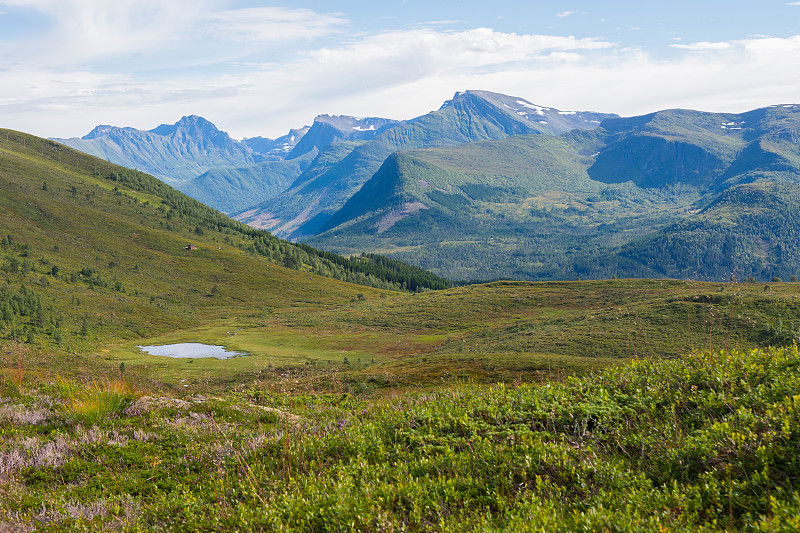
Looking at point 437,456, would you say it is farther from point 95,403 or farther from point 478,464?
point 95,403

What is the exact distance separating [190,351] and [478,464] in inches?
2607

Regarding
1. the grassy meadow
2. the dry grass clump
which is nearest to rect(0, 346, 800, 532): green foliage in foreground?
the grassy meadow

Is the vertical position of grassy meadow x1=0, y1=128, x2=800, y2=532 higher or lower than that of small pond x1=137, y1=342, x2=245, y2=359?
higher

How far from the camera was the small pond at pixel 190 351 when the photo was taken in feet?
199

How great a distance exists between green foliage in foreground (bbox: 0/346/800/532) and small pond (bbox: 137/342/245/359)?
175 feet

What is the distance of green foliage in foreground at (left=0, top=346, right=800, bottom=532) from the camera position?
5891 millimetres

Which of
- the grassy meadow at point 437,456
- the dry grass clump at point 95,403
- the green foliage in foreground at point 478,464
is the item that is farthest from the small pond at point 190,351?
the green foliage in foreground at point 478,464

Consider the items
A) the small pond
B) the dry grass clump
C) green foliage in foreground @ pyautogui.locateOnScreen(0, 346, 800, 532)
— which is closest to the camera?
green foliage in foreground @ pyautogui.locateOnScreen(0, 346, 800, 532)

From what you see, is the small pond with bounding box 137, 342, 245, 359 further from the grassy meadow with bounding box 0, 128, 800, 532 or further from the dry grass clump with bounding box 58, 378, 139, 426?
the dry grass clump with bounding box 58, 378, 139, 426

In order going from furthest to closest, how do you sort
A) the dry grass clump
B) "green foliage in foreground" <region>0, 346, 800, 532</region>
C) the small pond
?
the small pond, the dry grass clump, "green foliage in foreground" <region>0, 346, 800, 532</region>

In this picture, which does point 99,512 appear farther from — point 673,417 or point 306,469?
point 673,417

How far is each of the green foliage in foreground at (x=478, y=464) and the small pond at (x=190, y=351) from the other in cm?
5329

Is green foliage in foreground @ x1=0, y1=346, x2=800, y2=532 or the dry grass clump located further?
the dry grass clump

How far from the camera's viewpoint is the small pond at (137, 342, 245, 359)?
199ft
